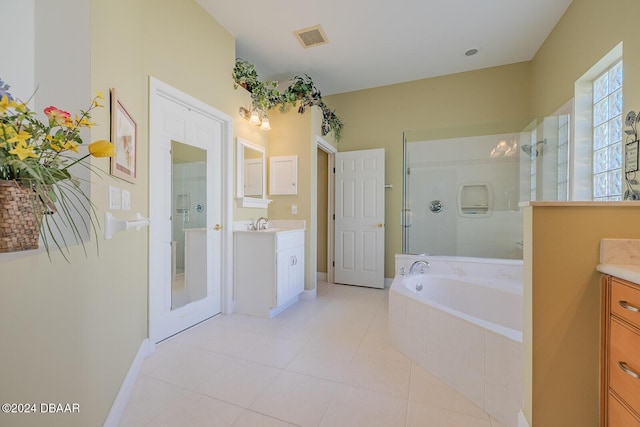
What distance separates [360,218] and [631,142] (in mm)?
2618

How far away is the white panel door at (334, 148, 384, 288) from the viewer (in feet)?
12.0

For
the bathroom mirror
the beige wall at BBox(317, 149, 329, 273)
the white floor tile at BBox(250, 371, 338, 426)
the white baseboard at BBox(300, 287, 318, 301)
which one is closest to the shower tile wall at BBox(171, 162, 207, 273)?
the bathroom mirror

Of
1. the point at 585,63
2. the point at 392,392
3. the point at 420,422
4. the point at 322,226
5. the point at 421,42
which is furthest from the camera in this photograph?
the point at 322,226

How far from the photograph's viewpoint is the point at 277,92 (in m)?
3.05

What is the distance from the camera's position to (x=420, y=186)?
326cm

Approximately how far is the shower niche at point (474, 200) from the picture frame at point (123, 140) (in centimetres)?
330

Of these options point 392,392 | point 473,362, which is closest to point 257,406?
point 392,392

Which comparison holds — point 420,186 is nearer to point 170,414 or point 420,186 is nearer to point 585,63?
point 585,63

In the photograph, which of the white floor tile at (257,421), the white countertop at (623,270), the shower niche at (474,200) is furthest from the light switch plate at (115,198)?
the shower niche at (474,200)

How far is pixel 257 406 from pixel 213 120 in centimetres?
244

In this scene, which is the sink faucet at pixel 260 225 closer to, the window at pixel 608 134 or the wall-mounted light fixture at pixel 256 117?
the wall-mounted light fixture at pixel 256 117

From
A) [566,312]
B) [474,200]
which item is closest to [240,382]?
[566,312]

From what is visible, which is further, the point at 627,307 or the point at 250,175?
the point at 250,175

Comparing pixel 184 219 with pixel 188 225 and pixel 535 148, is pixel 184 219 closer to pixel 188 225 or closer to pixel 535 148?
pixel 188 225
